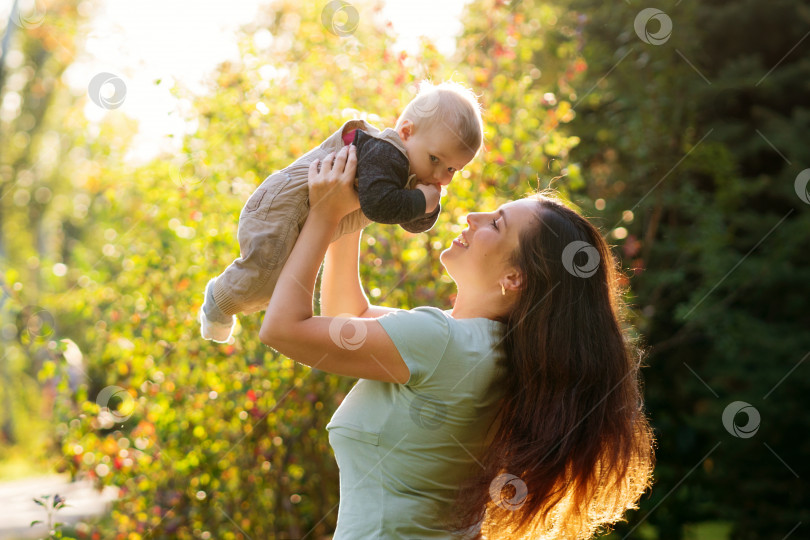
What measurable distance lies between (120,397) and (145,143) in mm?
1803

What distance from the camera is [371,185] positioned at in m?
1.67

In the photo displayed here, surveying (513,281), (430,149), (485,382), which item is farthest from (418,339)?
(430,149)

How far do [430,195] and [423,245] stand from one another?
1.47 meters

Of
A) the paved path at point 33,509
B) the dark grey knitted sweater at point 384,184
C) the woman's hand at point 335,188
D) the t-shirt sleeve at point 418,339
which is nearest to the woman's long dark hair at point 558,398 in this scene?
the t-shirt sleeve at point 418,339

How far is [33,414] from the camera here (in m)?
13.1

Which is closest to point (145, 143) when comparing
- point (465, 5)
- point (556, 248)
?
point (465, 5)

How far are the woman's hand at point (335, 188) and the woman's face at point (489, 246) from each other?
30 cm

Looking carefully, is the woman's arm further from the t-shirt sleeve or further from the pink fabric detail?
the t-shirt sleeve

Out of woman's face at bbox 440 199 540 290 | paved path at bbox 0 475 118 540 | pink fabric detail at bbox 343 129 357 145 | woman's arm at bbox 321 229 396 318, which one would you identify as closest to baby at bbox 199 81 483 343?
pink fabric detail at bbox 343 129 357 145

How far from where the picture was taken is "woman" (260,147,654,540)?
157 centimetres

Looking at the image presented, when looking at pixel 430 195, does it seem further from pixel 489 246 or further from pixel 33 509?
pixel 33 509

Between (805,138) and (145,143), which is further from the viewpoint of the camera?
(805,138)

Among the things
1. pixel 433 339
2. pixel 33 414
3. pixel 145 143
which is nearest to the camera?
pixel 433 339

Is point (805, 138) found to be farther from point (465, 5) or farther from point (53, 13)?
point (53, 13)
